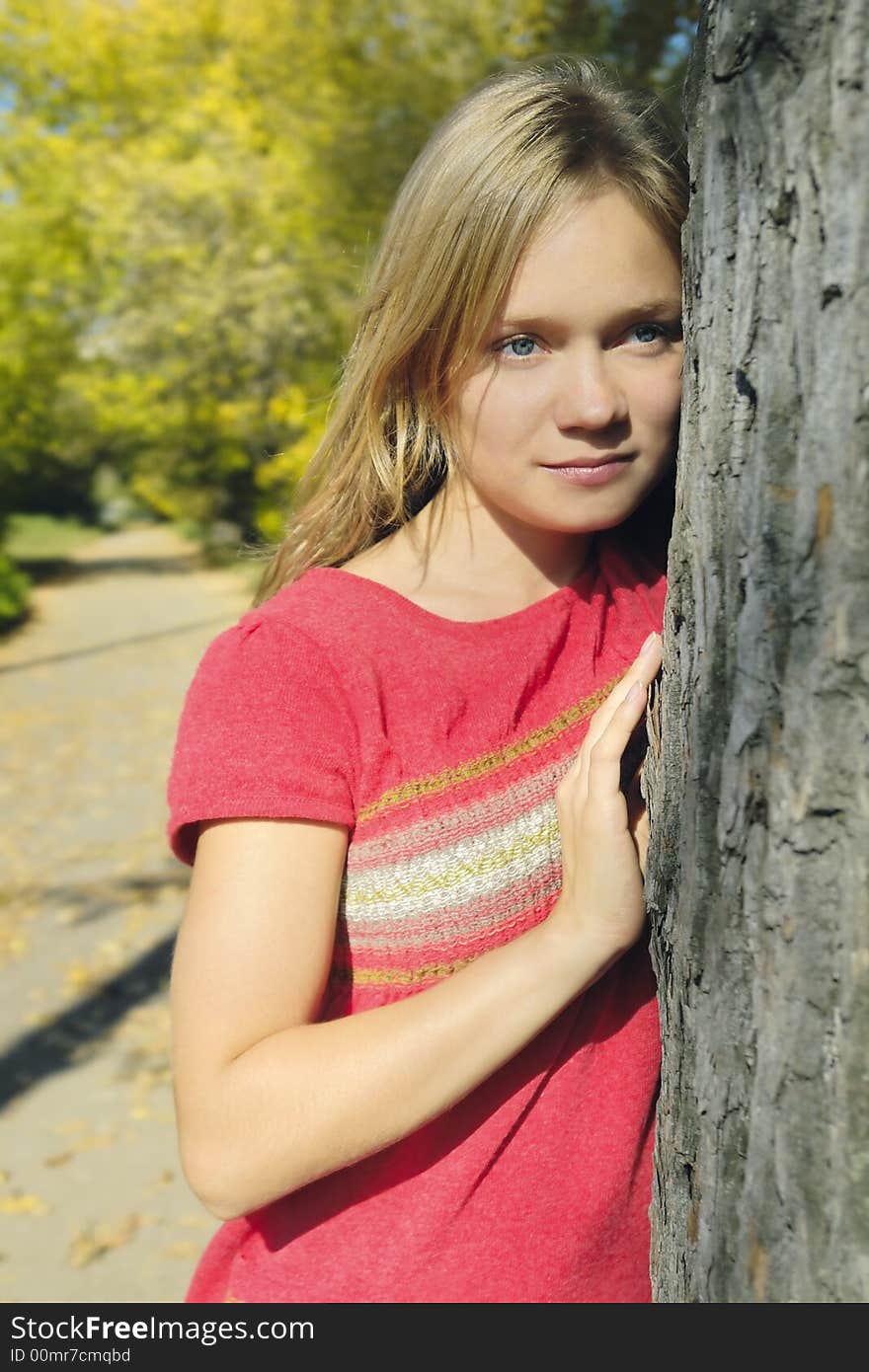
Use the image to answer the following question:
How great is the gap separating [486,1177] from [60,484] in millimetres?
43315

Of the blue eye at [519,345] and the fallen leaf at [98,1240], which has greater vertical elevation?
the blue eye at [519,345]

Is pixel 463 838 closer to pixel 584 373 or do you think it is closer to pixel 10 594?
pixel 584 373

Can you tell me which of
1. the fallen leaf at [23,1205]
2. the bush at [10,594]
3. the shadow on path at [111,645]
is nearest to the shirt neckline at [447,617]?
the fallen leaf at [23,1205]

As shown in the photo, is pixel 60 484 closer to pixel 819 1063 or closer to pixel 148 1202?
pixel 148 1202

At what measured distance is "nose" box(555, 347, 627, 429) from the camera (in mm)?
1326

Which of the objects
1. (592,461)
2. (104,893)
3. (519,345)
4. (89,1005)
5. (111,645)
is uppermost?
(519,345)

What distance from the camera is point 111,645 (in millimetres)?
15953

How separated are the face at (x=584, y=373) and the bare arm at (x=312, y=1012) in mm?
298

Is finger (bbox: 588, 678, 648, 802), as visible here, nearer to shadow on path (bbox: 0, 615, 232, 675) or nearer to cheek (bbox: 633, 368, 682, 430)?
cheek (bbox: 633, 368, 682, 430)

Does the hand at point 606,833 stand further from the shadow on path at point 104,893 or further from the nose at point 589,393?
the shadow on path at point 104,893

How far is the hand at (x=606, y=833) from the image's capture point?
1250 millimetres

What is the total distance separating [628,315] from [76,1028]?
14.7ft

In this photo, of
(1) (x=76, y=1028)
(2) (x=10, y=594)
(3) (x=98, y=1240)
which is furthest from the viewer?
(2) (x=10, y=594)

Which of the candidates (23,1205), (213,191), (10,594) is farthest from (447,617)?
(10,594)
